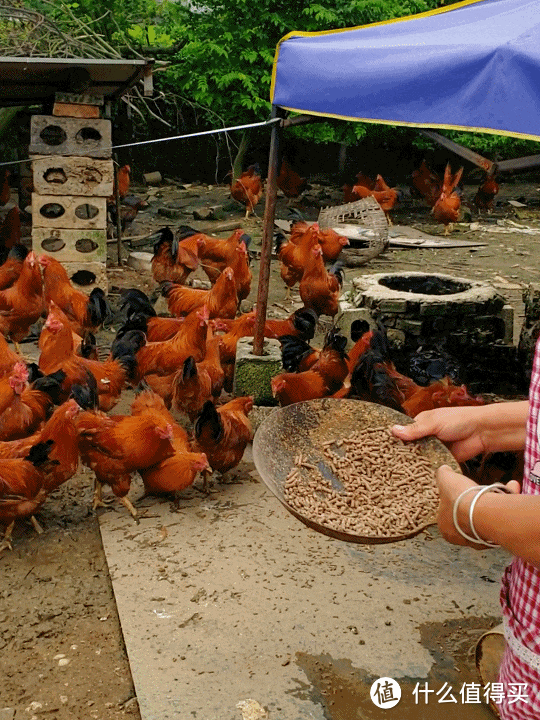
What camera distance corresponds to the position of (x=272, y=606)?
3.62m

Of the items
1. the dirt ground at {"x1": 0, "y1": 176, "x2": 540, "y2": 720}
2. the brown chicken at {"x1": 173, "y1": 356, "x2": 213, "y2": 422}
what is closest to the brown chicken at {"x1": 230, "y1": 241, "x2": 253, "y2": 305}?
the dirt ground at {"x1": 0, "y1": 176, "x2": 540, "y2": 720}

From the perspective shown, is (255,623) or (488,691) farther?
(255,623)

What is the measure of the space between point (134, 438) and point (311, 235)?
506 centimetres

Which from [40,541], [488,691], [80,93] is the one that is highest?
[80,93]

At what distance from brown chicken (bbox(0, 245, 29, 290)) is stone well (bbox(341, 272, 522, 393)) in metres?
3.29

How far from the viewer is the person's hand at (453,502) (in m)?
1.71

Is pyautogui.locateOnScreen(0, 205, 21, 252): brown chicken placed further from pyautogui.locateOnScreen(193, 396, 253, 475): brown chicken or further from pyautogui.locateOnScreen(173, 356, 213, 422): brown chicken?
pyautogui.locateOnScreen(193, 396, 253, 475): brown chicken

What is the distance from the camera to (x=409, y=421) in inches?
116

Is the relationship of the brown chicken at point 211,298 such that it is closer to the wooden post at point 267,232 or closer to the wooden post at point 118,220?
the wooden post at point 267,232

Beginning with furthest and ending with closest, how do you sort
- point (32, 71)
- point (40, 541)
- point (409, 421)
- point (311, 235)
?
point (311, 235)
point (32, 71)
point (40, 541)
point (409, 421)

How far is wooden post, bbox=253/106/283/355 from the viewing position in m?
4.99

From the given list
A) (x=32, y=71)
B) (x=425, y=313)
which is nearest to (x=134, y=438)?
(x=425, y=313)

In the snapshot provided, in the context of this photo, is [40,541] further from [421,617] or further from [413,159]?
[413,159]

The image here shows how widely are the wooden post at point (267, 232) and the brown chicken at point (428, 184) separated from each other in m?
9.64
